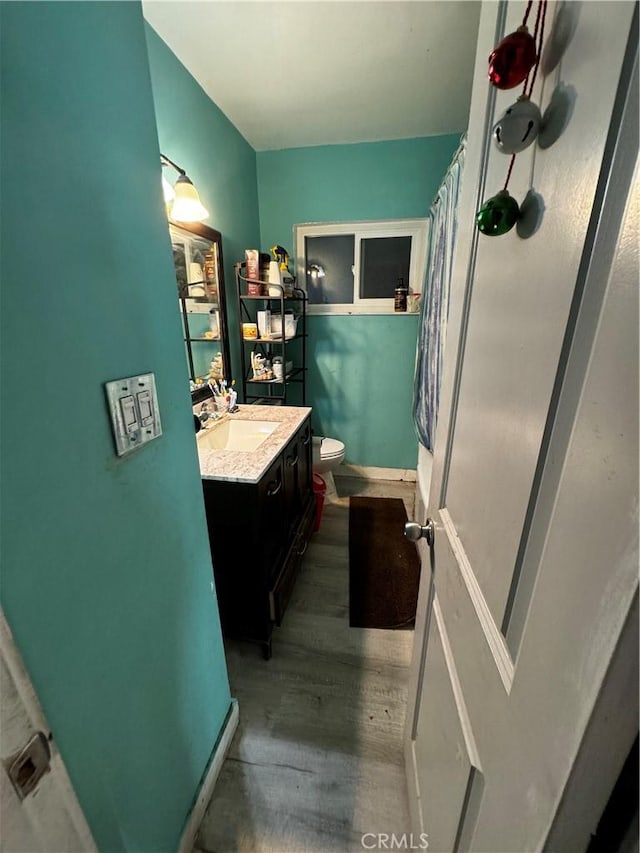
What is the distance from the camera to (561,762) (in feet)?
0.97

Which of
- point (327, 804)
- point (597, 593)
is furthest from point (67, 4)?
point (327, 804)

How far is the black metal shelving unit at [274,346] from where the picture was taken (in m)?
2.24

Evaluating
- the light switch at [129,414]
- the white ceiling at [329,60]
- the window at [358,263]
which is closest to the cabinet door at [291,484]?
the light switch at [129,414]

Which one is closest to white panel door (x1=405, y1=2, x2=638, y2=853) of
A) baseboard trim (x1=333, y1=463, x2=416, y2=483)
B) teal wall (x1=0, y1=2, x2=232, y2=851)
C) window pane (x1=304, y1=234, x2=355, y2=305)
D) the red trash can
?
teal wall (x1=0, y1=2, x2=232, y2=851)

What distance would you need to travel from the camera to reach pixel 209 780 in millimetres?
1003

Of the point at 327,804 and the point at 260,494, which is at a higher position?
the point at 260,494

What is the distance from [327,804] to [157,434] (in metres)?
1.25

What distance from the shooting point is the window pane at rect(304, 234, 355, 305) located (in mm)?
2600

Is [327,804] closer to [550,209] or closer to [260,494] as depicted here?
[260,494]

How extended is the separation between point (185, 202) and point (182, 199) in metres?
0.01

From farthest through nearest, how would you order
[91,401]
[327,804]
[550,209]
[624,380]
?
[327,804]
[91,401]
[550,209]
[624,380]

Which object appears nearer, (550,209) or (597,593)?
(597,593)

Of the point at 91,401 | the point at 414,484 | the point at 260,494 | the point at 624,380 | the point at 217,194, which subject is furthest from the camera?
the point at 414,484

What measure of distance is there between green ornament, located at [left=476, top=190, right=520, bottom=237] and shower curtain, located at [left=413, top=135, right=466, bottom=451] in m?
1.03
